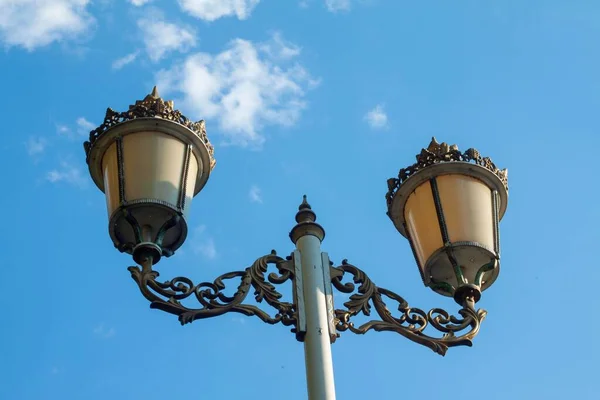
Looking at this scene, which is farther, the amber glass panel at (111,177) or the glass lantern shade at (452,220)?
the glass lantern shade at (452,220)

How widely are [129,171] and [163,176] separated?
20cm

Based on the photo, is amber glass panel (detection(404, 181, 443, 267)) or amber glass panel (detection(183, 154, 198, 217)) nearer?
amber glass panel (detection(183, 154, 198, 217))

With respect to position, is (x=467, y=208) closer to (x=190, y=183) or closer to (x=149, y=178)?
(x=190, y=183)

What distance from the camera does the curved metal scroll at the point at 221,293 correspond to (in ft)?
21.4

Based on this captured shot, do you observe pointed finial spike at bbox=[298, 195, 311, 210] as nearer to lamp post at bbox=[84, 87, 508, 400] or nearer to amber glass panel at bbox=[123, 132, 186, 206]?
lamp post at bbox=[84, 87, 508, 400]

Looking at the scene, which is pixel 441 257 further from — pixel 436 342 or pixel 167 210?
pixel 167 210

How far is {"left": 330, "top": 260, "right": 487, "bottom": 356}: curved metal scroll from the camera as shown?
270 inches

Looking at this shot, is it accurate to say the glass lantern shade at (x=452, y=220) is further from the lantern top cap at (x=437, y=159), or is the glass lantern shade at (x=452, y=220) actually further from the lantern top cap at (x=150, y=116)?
the lantern top cap at (x=150, y=116)

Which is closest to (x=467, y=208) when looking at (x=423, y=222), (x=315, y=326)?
(x=423, y=222)

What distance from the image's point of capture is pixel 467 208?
726cm

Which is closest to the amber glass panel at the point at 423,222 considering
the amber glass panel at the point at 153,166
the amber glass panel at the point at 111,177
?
the amber glass panel at the point at 153,166

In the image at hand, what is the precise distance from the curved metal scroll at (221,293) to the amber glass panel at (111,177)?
16.8 inches

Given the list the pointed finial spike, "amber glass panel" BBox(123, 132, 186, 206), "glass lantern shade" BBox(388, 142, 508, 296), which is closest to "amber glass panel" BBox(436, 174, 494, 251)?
"glass lantern shade" BBox(388, 142, 508, 296)

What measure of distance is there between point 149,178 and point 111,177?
0.92 ft
